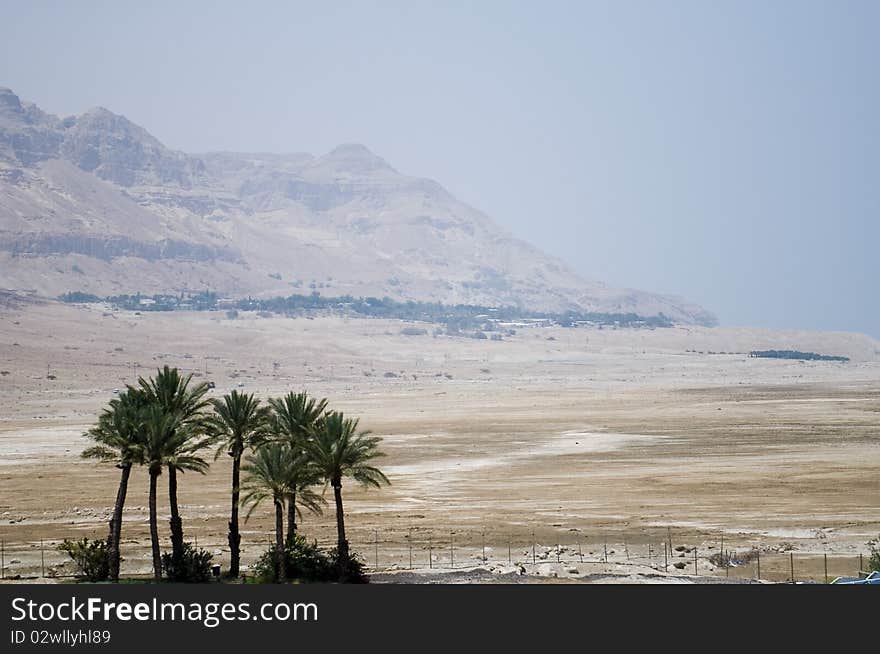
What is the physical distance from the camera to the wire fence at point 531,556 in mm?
40094

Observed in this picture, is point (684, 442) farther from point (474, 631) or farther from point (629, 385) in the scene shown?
point (629, 385)

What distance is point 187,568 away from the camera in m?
37.7

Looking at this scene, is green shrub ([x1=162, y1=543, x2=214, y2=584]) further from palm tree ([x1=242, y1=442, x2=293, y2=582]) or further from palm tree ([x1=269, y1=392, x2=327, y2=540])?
palm tree ([x1=269, y1=392, x2=327, y2=540])

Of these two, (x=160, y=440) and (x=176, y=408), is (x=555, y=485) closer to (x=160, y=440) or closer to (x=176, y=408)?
(x=176, y=408)

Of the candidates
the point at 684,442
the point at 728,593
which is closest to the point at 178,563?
the point at 728,593

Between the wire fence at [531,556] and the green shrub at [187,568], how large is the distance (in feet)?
12.2

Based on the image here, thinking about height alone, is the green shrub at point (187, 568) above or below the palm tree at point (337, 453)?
below

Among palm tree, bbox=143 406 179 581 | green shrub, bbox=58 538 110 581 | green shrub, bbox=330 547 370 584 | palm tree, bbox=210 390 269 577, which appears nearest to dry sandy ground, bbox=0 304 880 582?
green shrub, bbox=330 547 370 584

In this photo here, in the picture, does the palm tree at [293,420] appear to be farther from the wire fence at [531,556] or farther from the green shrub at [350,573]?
the wire fence at [531,556]

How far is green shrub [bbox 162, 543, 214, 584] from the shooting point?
3734 centimetres

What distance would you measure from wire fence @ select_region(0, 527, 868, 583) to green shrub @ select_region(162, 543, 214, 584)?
3.73m

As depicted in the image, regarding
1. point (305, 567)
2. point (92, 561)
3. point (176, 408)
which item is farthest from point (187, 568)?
point (176, 408)

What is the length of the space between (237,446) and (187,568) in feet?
14.6

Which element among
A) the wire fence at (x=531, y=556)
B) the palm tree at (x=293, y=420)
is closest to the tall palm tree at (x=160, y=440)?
the palm tree at (x=293, y=420)
